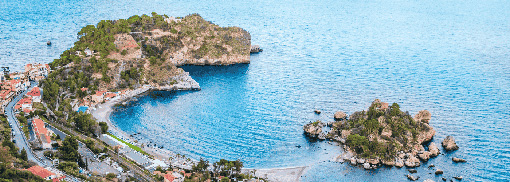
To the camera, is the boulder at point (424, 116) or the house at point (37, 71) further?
the house at point (37, 71)

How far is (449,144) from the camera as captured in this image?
3957 inches

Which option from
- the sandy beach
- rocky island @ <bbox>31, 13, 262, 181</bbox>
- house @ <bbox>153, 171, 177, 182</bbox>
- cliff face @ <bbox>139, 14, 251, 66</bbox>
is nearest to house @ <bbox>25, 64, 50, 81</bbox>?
rocky island @ <bbox>31, 13, 262, 181</bbox>

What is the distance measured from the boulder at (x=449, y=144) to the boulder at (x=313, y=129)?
2790 cm

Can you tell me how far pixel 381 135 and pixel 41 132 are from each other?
7345 centimetres

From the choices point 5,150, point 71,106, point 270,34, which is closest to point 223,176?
point 5,150

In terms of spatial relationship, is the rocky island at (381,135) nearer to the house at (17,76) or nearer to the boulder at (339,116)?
the boulder at (339,116)

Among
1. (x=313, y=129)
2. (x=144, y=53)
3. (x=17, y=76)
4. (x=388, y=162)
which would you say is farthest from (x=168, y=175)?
(x=144, y=53)

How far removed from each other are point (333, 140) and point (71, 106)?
211ft

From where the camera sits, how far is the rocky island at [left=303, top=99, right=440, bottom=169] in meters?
96.6

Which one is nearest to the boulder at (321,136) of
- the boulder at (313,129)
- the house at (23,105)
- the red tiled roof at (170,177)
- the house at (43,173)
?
the boulder at (313,129)

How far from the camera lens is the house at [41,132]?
89781 millimetres

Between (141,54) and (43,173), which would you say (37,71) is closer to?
(141,54)

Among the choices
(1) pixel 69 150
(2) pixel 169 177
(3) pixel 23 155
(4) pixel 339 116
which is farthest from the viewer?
(4) pixel 339 116

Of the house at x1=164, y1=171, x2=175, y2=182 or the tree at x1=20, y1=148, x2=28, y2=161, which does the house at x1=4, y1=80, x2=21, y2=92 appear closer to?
the tree at x1=20, y1=148, x2=28, y2=161
